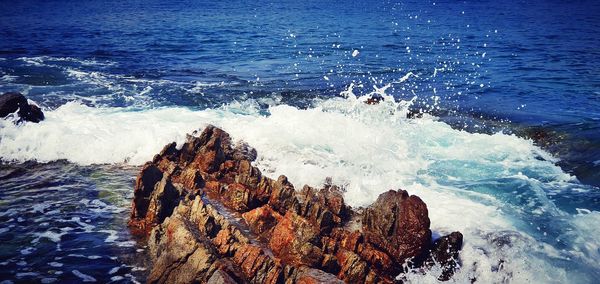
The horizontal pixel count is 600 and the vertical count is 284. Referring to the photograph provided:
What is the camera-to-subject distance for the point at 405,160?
14352mm

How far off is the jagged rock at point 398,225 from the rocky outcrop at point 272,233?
0.02 meters

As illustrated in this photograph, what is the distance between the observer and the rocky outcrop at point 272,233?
23.8 feet

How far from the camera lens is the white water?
9.25 m

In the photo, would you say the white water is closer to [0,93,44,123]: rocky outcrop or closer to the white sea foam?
[0,93,44,123]: rocky outcrop

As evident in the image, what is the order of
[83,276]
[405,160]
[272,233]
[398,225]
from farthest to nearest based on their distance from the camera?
[405,160] < [272,233] < [398,225] < [83,276]

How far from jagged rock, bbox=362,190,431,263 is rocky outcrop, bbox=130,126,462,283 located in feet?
0.07

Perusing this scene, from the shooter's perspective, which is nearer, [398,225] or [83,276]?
[83,276]

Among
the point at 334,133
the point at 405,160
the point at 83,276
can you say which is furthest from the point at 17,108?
the point at 405,160

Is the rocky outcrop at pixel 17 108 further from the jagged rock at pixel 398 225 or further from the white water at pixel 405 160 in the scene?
the jagged rock at pixel 398 225

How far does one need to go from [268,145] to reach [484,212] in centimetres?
738

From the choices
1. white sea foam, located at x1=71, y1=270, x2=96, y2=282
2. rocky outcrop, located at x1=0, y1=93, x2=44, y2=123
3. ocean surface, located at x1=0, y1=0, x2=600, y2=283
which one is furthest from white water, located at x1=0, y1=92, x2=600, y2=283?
white sea foam, located at x1=71, y1=270, x2=96, y2=282

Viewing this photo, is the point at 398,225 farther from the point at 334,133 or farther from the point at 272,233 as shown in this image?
the point at 334,133

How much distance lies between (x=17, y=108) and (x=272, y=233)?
12412mm

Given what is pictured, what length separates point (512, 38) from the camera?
3994 centimetres
